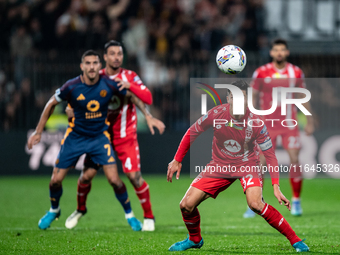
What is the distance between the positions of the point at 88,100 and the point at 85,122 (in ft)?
0.97

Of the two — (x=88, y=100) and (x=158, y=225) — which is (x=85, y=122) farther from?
(x=158, y=225)

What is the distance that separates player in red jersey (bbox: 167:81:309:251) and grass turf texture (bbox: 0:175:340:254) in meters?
0.35

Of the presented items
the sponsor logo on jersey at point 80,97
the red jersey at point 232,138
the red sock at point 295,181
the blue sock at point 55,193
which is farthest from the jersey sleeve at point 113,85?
Answer: the red sock at point 295,181

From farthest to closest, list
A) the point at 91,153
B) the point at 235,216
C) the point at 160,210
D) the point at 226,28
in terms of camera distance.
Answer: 1. the point at 226,28
2. the point at 160,210
3. the point at 235,216
4. the point at 91,153

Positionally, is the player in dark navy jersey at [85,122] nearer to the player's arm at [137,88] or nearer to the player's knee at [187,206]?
the player's arm at [137,88]

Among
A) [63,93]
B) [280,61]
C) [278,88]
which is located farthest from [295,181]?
[63,93]

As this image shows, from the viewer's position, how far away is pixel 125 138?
22.8 ft

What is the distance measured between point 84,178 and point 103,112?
0.98m

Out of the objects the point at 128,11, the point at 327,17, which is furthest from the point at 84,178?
the point at 327,17

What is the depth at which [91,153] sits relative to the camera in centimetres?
657

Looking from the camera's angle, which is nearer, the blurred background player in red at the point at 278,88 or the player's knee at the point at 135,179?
the player's knee at the point at 135,179

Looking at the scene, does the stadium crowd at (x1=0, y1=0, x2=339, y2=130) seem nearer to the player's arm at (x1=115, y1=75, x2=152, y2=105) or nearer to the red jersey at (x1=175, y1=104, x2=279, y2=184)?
the player's arm at (x1=115, y1=75, x2=152, y2=105)

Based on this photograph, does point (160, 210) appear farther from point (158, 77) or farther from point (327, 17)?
point (327, 17)

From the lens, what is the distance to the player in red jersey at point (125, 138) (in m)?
6.75
